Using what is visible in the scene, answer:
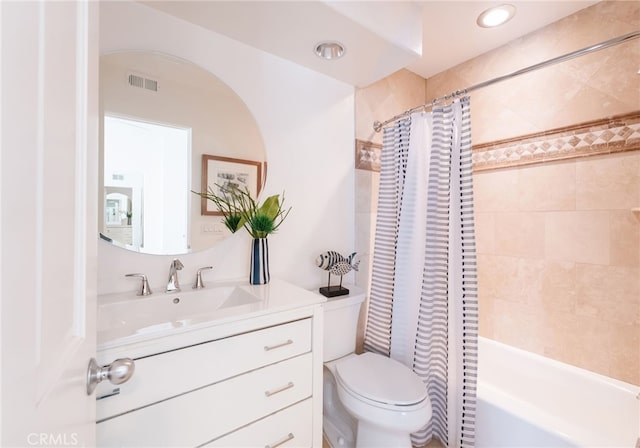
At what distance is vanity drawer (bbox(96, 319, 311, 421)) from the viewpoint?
75 centimetres

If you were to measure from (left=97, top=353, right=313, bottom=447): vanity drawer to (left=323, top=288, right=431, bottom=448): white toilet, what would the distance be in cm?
29

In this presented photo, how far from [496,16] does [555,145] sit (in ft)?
2.72

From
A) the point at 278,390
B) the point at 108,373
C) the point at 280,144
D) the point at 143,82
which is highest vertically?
the point at 143,82

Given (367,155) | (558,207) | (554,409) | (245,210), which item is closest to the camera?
(245,210)

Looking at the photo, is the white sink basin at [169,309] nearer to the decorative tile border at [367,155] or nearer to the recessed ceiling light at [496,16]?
the decorative tile border at [367,155]

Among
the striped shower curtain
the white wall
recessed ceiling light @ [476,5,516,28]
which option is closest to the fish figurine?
the white wall

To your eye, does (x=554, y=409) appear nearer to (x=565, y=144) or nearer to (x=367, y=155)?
(x=565, y=144)

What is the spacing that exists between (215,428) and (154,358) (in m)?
0.32

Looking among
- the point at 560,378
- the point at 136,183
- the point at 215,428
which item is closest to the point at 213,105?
the point at 136,183

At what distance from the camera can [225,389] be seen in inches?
36.0

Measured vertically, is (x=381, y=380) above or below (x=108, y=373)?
below

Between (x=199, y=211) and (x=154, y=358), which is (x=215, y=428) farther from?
(x=199, y=211)

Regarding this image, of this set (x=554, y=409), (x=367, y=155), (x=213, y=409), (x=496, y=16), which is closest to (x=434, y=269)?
(x=367, y=155)

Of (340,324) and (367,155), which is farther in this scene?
(367,155)
